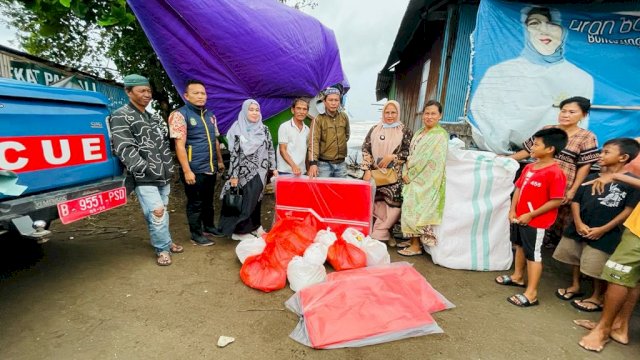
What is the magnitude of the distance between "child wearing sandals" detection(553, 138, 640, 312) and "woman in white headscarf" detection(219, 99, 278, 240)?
2.79 meters

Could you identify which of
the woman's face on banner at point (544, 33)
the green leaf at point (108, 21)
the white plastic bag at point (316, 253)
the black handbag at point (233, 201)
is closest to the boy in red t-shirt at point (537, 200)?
the white plastic bag at point (316, 253)

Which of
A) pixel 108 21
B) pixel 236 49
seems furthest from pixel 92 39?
pixel 236 49

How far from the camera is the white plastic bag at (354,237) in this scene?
2883 mm

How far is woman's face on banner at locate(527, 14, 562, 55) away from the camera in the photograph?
363 cm

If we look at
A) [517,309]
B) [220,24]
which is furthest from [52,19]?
[517,309]

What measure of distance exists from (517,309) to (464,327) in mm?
589

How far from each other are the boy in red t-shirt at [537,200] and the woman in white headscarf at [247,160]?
7.77 ft

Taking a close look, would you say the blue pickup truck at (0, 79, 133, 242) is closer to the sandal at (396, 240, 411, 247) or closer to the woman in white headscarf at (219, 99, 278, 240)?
the woman in white headscarf at (219, 99, 278, 240)

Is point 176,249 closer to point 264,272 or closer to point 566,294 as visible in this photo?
point 264,272

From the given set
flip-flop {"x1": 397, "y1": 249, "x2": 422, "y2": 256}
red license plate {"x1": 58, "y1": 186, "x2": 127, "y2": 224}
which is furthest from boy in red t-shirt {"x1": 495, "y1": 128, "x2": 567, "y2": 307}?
red license plate {"x1": 58, "y1": 186, "x2": 127, "y2": 224}

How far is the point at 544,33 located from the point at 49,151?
16.1ft

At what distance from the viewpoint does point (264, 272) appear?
2549mm

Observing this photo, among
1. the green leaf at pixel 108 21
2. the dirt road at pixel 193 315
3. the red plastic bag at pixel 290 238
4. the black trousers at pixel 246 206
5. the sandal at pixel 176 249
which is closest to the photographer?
the dirt road at pixel 193 315

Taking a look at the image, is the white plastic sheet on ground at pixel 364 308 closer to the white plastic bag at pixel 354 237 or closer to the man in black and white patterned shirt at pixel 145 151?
the white plastic bag at pixel 354 237
